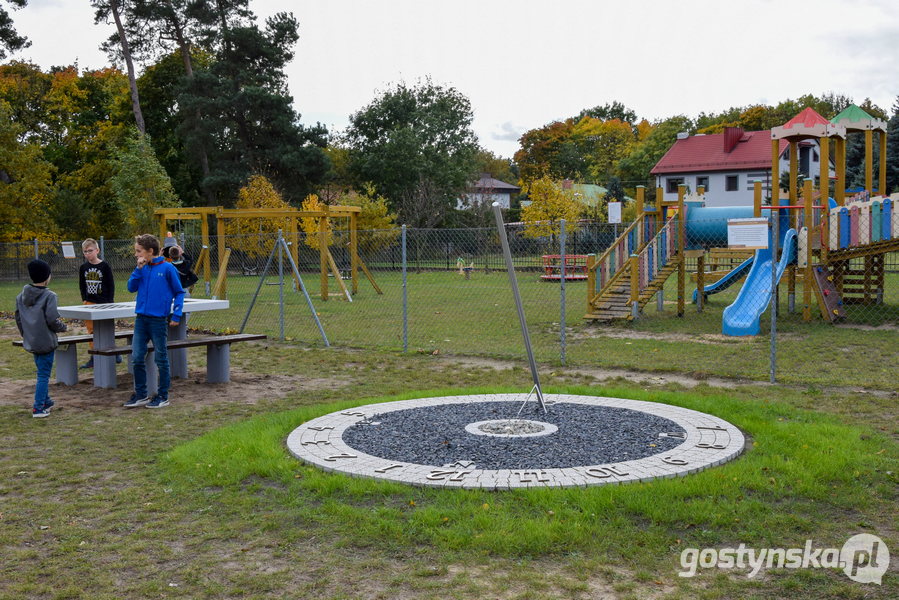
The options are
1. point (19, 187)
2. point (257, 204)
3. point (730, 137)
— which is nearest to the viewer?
point (19, 187)

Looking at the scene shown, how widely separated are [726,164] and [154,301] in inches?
2159

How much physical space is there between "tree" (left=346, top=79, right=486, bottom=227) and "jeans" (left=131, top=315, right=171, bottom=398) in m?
37.2

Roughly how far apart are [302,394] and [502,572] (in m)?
5.50

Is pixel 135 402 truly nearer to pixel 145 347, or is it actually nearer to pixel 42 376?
pixel 145 347

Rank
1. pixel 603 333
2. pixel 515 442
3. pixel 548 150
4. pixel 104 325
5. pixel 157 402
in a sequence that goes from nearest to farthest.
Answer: pixel 515 442, pixel 157 402, pixel 104 325, pixel 603 333, pixel 548 150

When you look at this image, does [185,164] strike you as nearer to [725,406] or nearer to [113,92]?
[113,92]

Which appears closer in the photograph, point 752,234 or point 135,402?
point 135,402

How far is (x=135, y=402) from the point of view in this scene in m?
8.72

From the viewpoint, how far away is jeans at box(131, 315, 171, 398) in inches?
330

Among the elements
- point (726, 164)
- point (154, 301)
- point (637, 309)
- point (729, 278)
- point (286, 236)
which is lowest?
point (637, 309)

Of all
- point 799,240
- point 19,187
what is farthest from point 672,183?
point 799,240

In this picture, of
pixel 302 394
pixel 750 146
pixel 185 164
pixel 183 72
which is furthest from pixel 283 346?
pixel 750 146

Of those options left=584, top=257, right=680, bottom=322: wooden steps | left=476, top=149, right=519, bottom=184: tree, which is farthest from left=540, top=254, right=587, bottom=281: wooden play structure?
left=476, top=149, right=519, bottom=184: tree

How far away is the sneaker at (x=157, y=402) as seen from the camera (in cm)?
864
